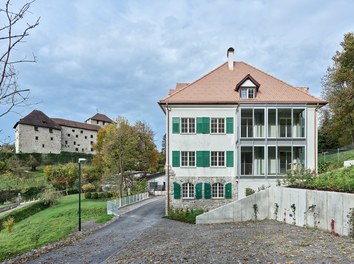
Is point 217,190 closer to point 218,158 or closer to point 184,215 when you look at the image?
point 218,158

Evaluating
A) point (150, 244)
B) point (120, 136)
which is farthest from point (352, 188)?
point (120, 136)

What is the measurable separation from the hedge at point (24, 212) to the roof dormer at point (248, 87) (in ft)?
75.8

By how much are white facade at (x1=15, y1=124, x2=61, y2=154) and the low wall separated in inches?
2568

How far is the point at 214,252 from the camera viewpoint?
30.7 feet

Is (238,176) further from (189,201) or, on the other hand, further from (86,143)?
(86,143)

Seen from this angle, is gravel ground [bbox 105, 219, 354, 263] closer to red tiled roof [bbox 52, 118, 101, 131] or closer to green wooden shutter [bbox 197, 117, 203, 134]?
green wooden shutter [bbox 197, 117, 203, 134]

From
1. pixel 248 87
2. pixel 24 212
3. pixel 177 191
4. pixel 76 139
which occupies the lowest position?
pixel 24 212

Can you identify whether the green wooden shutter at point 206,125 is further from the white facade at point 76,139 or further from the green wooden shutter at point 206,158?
the white facade at point 76,139

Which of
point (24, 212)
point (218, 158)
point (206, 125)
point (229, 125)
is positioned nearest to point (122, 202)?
point (24, 212)

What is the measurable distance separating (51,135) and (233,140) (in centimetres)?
6411

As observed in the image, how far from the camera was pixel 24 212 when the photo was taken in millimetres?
29781

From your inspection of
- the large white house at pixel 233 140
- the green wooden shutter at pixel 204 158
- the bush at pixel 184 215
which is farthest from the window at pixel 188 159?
the bush at pixel 184 215

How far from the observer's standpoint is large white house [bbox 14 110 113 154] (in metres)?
72.3

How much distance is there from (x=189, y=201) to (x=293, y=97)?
449 inches
